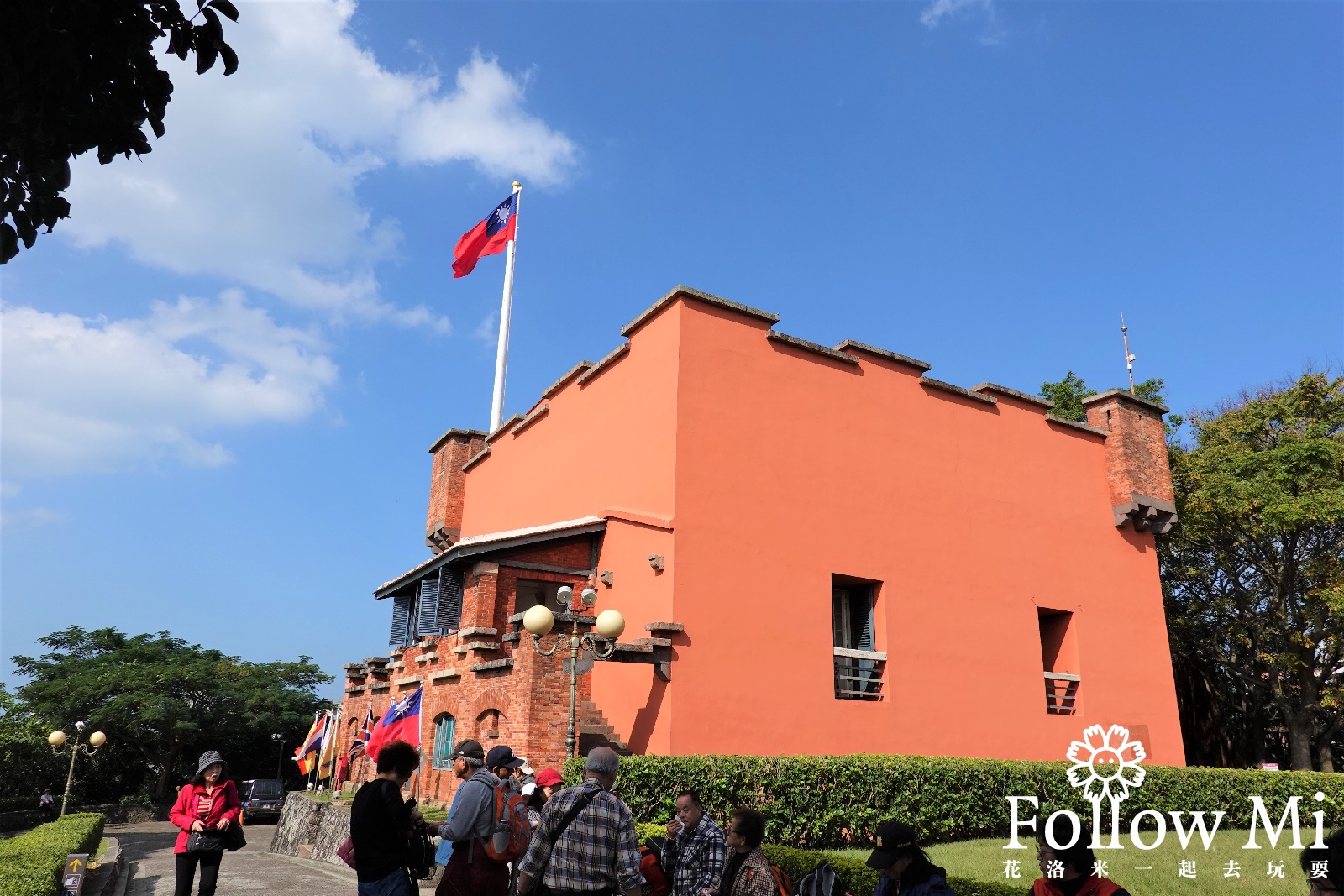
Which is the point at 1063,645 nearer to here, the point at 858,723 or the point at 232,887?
the point at 858,723

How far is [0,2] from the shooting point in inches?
153

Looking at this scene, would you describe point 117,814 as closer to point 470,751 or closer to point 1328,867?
point 470,751

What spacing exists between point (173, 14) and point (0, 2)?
733 mm

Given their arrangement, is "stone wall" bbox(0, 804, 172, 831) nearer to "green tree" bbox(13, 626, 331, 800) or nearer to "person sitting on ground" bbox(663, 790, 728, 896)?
"green tree" bbox(13, 626, 331, 800)

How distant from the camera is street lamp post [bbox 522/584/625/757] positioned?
39.1ft

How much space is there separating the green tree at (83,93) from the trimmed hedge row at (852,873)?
251 inches

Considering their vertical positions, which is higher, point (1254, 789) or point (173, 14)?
point (173, 14)

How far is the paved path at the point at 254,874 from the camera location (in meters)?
→ 11.5

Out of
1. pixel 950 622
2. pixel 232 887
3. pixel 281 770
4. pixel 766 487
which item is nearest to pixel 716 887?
pixel 232 887

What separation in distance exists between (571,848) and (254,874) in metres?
10.5

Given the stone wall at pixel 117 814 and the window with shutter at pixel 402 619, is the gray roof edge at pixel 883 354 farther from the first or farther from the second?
the stone wall at pixel 117 814

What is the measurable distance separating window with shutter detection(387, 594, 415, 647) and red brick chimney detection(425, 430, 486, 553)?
141 inches

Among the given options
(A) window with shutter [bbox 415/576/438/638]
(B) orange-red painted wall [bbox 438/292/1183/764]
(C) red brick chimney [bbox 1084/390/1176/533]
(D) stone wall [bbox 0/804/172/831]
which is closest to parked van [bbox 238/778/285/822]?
(D) stone wall [bbox 0/804/172/831]

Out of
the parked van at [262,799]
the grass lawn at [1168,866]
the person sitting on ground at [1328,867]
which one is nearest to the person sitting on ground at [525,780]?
the grass lawn at [1168,866]
